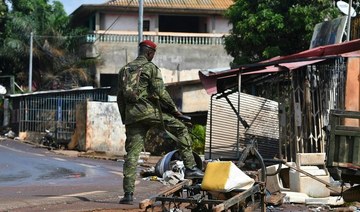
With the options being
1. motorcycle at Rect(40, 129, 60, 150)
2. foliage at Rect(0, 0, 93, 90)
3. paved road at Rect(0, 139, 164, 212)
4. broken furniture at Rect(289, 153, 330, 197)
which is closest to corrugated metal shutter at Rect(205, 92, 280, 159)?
paved road at Rect(0, 139, 164, 212)

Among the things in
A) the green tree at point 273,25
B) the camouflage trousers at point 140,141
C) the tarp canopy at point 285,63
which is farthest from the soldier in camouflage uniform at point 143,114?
the green tree at point 273,25

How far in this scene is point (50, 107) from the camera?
3152 cm

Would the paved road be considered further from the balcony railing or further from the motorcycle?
the balcony railing

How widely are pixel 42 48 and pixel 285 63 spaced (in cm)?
2778

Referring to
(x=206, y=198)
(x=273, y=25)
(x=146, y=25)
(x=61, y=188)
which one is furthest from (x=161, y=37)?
(x=206, y=198)

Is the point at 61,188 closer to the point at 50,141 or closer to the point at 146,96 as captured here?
the point at 146,96

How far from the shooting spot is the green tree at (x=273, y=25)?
25.0 meters

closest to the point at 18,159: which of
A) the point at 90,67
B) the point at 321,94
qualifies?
the point at 321,94

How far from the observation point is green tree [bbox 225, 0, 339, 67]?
24953mm

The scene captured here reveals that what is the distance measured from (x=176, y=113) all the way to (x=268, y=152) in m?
7.73

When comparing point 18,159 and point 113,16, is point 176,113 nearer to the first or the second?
point 18,159

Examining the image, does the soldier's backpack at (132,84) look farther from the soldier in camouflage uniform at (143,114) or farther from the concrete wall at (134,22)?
the concrete wall at (134,22)

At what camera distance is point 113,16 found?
3994 cm

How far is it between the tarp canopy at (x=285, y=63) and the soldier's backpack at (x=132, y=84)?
18.3ft
